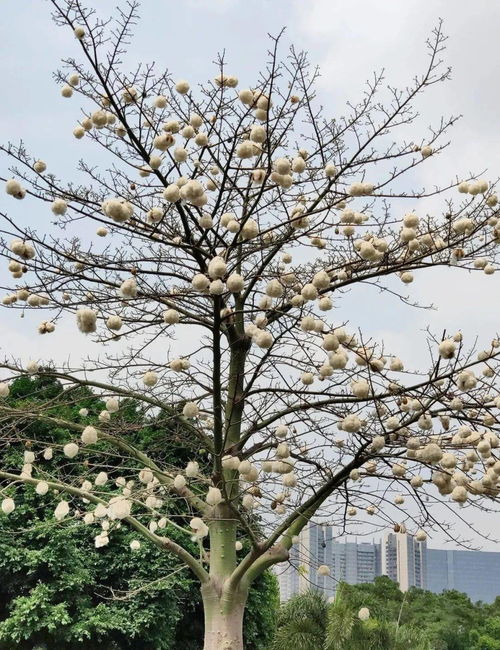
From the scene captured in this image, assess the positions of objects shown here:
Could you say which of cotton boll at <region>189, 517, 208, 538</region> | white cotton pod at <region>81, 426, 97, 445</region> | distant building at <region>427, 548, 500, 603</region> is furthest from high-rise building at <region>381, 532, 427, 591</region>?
distant building at <region>427, 548, 500, 603</region>

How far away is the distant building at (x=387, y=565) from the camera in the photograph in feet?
12.6

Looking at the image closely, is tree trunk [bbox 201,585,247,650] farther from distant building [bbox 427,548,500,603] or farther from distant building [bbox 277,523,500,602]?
distant building [bbox 427,548,500,603]

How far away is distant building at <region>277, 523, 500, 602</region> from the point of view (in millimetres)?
3838

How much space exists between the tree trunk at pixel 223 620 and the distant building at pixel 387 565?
0.31 meters

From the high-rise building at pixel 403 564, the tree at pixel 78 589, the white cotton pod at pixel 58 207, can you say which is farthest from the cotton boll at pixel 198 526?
the high-rise building at pixel 403 564

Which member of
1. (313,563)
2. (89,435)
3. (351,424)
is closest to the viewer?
(351,424)

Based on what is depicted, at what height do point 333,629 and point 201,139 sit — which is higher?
point 201,139

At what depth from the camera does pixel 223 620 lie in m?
3.47

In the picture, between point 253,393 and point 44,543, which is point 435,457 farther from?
point 44,543

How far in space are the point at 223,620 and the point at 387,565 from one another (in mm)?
33045

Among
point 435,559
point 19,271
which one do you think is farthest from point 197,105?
point 435,559

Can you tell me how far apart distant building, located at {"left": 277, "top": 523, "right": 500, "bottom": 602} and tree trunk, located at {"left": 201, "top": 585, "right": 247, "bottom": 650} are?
307 mm

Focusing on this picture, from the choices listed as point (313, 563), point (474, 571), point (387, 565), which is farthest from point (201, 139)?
point (474, 571)

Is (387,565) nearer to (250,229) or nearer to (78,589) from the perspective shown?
(78,589)
